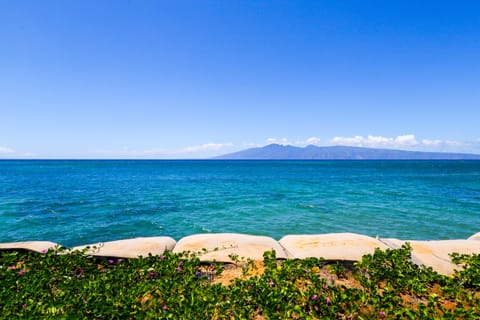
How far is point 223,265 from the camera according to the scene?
5562 millimetres

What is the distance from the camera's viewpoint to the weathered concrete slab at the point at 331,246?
17.7 feet

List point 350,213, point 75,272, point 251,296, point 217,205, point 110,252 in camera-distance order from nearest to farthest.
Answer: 1. point 251,296
2. point 75,272
3. point 110,252
4. point 350,213
5. point 217,205

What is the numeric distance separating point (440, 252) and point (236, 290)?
5.84 metres

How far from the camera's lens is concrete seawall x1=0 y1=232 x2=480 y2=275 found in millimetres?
5516

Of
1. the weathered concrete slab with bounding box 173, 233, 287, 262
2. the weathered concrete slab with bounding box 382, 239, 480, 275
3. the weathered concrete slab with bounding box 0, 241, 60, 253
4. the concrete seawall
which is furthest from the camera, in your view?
the weathered concrete slab with bounding box 0, 241, 60, 253

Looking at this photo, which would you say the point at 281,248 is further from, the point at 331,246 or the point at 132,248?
the point at 132,248

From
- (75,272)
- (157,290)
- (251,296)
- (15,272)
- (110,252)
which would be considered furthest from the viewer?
(110,252)

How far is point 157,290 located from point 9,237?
1238 centimetres

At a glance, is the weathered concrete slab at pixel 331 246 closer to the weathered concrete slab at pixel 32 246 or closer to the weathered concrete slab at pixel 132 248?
the weathered concrete slab at pixel 132 248

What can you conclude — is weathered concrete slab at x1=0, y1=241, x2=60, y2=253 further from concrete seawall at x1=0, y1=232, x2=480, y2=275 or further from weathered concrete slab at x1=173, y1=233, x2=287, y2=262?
weathered concrete slab at x1=173, y1=233, x2=287, y2=262

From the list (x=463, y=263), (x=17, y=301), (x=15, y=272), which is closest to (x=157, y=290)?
(x=17, y=301)

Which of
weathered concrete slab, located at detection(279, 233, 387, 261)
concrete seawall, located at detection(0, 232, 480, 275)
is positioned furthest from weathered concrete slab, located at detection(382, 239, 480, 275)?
weathered concrete slab, located at detection(279, 233, 387, 261)

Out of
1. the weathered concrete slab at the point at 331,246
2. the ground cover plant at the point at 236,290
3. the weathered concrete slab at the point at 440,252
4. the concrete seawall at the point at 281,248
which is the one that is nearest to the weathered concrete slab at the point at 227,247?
the concrete seawall at the point at 281,248

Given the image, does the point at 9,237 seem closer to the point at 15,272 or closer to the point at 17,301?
the point at 15,272
